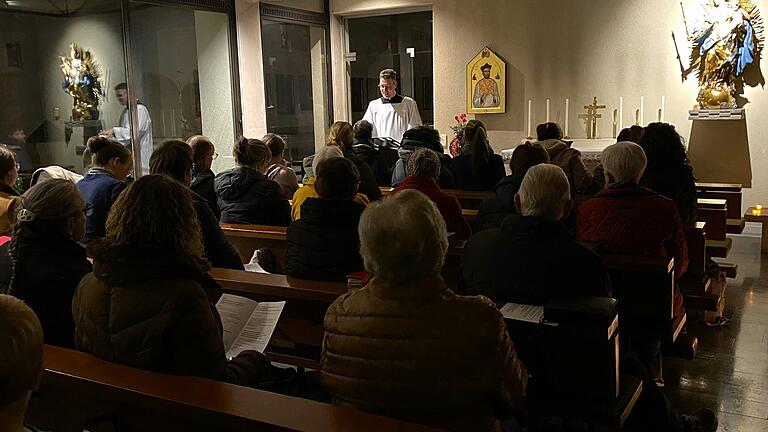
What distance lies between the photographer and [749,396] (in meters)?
3.20

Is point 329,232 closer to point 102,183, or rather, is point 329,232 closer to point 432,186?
point 432,186

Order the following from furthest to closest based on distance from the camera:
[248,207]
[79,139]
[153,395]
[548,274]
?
[79,139]
[248,207]
[548,274]
[153,395]

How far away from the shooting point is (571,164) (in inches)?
201

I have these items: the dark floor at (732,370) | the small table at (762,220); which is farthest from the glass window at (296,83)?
the dark floor at (732,370)

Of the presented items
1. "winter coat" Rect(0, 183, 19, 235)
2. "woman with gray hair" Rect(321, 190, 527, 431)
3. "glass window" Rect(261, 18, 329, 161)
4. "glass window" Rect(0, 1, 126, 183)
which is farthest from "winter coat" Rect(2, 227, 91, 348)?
"glass window" Rect(261, 18, 329, 161)

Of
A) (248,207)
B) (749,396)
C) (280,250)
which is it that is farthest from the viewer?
(248,207)

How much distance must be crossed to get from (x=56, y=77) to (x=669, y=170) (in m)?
5.07

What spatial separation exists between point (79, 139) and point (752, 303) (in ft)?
18.1

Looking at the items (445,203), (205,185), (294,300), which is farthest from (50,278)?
(445,203)

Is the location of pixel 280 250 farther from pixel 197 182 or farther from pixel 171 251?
pixel 171 251

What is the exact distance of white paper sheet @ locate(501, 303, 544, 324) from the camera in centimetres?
228

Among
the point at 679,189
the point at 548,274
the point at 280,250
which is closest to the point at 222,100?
the point at 280,250

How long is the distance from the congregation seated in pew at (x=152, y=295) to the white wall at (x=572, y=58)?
6609 millimetres

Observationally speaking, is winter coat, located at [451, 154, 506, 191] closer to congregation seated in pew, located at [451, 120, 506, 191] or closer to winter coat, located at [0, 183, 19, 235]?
congregation seated in pew, located at [451, 120, 506, 191]
